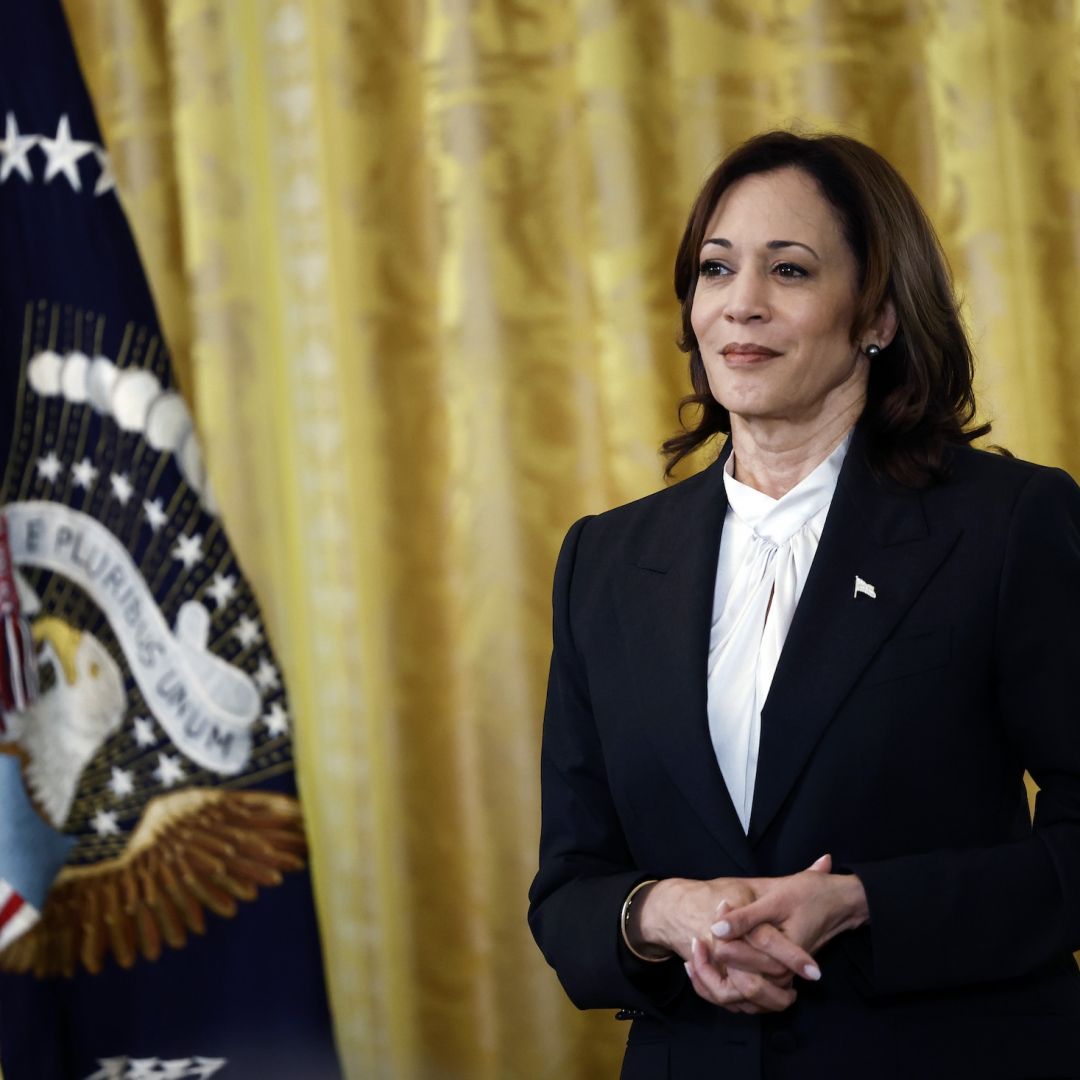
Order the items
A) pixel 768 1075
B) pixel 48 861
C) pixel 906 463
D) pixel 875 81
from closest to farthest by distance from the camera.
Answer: pixel 768 1075 → pixel 906 463 → pixel 48 861 → pixel 875 81

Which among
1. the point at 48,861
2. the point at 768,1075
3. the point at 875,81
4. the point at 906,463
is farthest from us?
the point at 875,81

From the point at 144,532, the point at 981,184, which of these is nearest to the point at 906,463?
the point at 981,184

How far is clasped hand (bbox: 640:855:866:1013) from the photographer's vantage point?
1.41 metres

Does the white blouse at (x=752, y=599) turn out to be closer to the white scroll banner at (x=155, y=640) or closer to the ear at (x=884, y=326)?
the ear at (x=884, y=326)

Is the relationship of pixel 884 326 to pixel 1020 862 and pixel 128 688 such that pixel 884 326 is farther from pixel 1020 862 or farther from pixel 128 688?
pixel 128 688

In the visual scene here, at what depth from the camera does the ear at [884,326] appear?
68.2 inches

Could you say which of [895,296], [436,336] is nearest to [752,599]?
[895,296]

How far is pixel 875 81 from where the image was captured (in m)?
2.64

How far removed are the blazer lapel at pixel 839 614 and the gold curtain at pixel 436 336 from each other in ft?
3.47

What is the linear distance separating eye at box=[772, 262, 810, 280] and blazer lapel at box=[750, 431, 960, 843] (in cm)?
28

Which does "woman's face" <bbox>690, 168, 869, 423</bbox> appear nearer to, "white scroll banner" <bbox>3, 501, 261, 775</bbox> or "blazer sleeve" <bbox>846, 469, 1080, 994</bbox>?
"blazer sleeve" <bbox>846, 469, 1080, 994</bbox>

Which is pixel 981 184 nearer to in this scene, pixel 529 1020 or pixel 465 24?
pixel 465 24

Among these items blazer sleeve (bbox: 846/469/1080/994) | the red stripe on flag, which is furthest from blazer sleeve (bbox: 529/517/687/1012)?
the red stripe on flag

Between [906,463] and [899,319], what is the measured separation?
0.20 m
